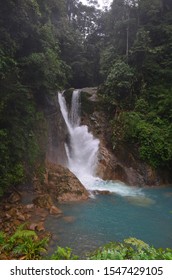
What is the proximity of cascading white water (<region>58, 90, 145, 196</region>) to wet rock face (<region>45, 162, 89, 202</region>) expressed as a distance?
4.23 feet

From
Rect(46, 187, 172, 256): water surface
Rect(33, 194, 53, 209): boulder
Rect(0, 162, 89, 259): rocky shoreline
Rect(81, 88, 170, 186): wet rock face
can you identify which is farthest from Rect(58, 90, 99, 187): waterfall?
Rect(33, 194, 53, 209): boulder

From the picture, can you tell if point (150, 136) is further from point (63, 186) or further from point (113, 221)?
point (113, 221)

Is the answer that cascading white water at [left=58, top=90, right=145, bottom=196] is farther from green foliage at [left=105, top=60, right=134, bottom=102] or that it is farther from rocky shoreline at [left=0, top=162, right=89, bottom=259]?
green foliage at [left=105, top=60, right=134, bottom=102]

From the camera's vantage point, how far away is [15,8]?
1097 centimetres

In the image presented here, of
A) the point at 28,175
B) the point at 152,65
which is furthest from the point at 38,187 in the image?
the point at 152,65

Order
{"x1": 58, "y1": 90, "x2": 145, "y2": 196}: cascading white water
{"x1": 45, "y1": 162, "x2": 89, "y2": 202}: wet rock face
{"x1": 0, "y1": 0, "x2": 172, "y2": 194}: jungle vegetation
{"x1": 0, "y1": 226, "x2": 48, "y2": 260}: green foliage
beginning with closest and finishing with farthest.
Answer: {"x1": 0, "y1": 226, "x2": 48, "y2": 260}: green foliage → {"x1": 0, "y1": 0, "x2": 172, "y2": 194}: jungle vegetation → {"x1": 45, "y1": 162, "x2": 89, "y2": 202}: wet rock face → {"x1": 58, "y1": 90, "x2": 145, "y2": 196}: cascading white water

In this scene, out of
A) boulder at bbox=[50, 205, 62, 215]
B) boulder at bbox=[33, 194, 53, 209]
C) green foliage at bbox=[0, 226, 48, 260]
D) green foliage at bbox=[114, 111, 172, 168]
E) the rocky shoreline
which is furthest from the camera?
green foliage at bbox=[114, 111, 172, 168]

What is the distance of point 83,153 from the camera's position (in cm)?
1723

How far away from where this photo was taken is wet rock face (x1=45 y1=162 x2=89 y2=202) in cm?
1187

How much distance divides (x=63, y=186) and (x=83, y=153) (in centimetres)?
516

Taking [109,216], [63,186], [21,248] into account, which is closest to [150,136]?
[63,186]
